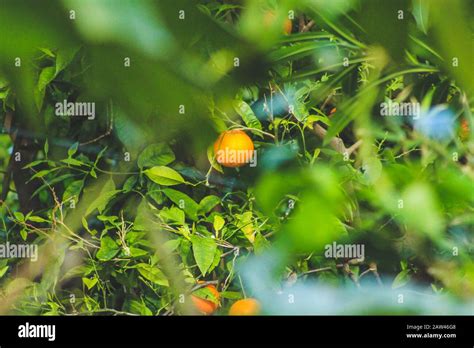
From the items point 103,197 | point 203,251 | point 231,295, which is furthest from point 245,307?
point 103,197

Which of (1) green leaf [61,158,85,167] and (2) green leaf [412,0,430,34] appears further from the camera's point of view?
(1) green leaf [61,158,85,167]

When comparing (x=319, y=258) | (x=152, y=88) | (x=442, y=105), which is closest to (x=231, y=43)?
(x=152, y=88)

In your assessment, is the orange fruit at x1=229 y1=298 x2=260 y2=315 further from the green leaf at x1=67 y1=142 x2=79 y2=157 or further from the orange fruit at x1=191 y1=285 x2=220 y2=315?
the green leaf at x1=67 y1=142 x2=79 y2=157

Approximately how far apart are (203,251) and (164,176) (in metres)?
0.17

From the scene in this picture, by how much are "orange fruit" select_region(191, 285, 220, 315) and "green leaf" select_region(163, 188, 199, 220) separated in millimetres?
160

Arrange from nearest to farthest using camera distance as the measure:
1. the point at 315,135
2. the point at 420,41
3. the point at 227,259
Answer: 1. the point at 420,41
2. the point at 315,135
3. the point at 227,259

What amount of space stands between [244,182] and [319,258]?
0.70 ft

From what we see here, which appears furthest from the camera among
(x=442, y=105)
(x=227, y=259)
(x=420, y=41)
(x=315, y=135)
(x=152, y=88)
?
(x=227, y=259)

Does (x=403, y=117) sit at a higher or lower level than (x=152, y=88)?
higher

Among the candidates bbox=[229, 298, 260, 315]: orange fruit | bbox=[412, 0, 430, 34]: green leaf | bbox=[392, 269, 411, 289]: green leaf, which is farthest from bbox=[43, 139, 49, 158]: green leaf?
bbox=[412, 0, 430, 34]: green leaf

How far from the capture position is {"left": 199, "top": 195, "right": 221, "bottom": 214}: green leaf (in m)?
1.33

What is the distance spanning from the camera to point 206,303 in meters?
1.33

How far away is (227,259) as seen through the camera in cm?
136
